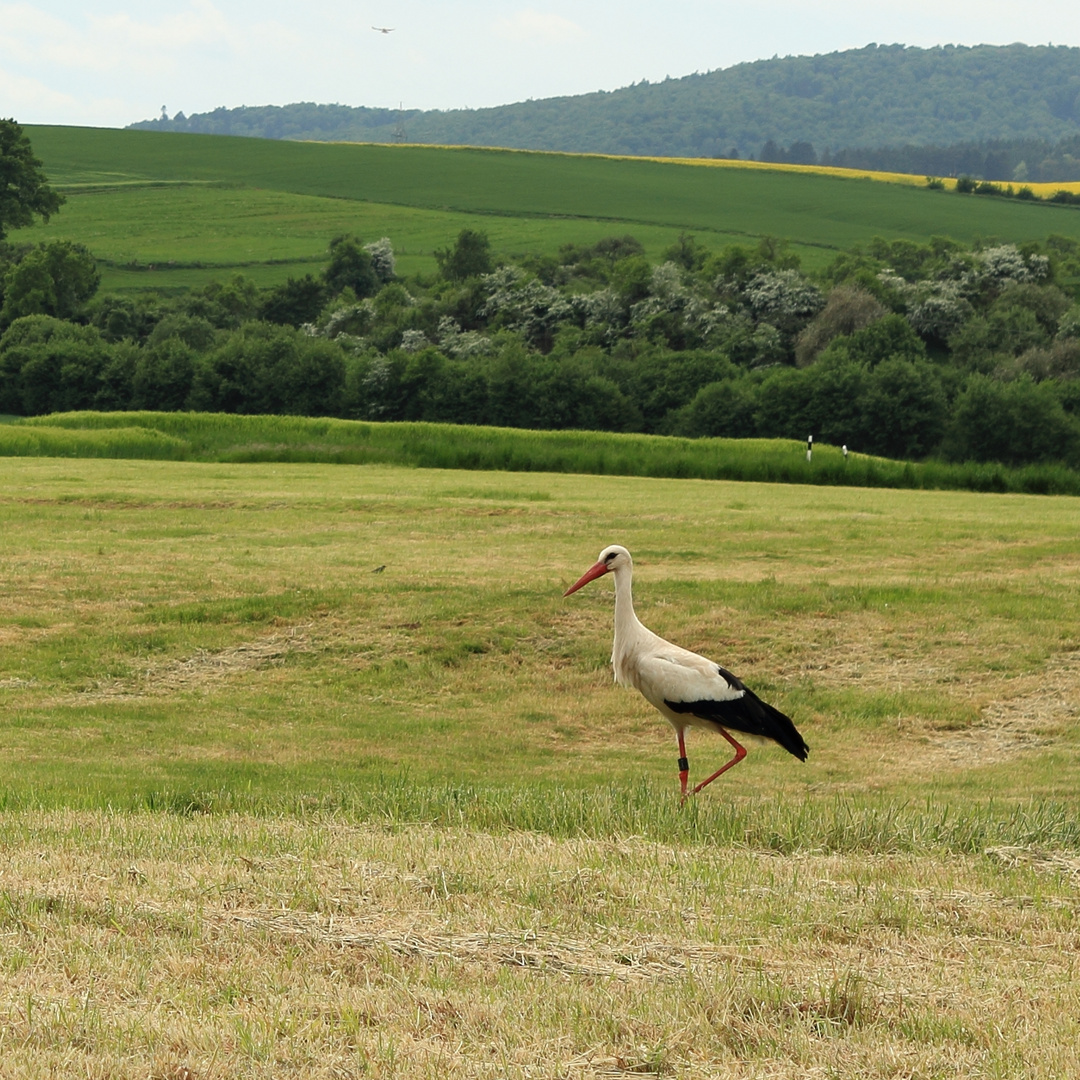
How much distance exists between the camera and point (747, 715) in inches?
442

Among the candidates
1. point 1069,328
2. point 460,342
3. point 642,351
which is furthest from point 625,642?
point 1069,328

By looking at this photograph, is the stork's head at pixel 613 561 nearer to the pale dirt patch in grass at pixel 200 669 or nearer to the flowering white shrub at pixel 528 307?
the pale dirt patch in grass at pixel 200 669

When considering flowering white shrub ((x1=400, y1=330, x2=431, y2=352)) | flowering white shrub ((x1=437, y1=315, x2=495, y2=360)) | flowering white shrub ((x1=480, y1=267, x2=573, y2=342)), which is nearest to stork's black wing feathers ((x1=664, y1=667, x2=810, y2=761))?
flowering white shrub ((x1=437, y1=315, x2=495, y2=360))

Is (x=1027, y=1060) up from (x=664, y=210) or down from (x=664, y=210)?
down

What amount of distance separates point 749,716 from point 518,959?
5.35 metres

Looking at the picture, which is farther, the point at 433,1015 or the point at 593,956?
the point at 593,956

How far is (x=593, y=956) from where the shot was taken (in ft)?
20.6

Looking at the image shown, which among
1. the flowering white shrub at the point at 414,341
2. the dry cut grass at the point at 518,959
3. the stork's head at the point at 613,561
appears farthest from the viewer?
the flowering white shrub at the point at 414,341

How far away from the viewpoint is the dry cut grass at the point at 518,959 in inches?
203

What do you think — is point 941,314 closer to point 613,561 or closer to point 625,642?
point 613,561

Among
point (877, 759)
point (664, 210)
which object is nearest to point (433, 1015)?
point (877, 759)

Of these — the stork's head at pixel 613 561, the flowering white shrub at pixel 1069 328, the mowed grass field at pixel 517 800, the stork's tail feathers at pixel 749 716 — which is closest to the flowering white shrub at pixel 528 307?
the flowering white shrub at pixel 1069 328

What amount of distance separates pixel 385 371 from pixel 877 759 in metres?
65.0

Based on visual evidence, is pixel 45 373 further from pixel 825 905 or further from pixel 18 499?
pixel 825 905
